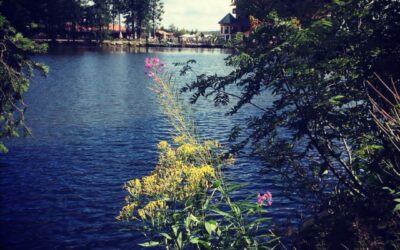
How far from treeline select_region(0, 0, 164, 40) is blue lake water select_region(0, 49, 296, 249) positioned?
48389 mm

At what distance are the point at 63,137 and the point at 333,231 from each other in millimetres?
21829

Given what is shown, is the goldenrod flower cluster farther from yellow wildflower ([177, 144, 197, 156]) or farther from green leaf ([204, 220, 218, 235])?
green leaf ([204, 220, 218, 235])

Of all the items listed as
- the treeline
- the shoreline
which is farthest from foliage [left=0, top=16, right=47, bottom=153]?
the shoreline

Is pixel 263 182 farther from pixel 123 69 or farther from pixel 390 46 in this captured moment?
pixel 123 69

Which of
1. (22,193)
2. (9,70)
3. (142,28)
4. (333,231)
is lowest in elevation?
(22,193)

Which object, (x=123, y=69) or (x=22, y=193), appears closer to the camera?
(x=22, y=193)

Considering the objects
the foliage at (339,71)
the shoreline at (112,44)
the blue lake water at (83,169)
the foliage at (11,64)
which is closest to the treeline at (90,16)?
the shoreline at (112,44)

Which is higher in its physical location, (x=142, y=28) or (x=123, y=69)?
(x=142, y=28)

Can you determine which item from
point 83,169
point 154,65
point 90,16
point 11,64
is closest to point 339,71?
point 154,65

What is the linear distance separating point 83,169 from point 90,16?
117908 millimetres

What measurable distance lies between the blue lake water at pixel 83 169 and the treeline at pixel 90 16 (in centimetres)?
4839

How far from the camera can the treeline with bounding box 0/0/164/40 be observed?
106938 mm

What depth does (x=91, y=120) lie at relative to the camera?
30594 mm

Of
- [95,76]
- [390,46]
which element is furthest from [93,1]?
[390,46]
